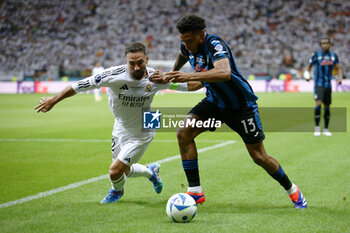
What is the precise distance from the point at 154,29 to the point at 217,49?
132 ft

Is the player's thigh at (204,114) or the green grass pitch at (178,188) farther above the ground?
the player's thigh at (204,114)

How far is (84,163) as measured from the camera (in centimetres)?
852

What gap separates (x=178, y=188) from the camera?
645cm

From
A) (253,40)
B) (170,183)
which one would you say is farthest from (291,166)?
(253,40)

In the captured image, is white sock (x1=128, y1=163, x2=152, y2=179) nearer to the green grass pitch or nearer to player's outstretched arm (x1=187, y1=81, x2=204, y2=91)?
the green grass pitch

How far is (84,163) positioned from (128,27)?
37.4m

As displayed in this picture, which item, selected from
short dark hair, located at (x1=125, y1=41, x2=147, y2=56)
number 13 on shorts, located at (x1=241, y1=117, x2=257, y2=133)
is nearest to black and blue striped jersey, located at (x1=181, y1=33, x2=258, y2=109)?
number 13 on shorts, located at (x1=241, y1=117, x2=257, y2=133)

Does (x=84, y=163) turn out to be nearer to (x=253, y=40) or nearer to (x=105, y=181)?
(x=105, y=181)

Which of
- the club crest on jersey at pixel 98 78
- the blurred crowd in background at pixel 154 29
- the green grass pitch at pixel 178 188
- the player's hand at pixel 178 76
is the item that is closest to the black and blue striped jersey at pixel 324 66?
the green grass pitch at pixel 178 188

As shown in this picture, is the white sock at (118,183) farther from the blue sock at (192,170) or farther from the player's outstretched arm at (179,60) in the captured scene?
the player's outstretched arm at (179,60)

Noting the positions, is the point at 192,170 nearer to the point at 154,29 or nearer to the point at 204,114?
the point at 204,114

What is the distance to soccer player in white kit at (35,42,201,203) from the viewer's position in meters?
5.35

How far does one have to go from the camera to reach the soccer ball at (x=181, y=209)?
462cm

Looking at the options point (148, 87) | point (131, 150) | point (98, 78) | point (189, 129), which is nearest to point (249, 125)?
point (189, 129)
